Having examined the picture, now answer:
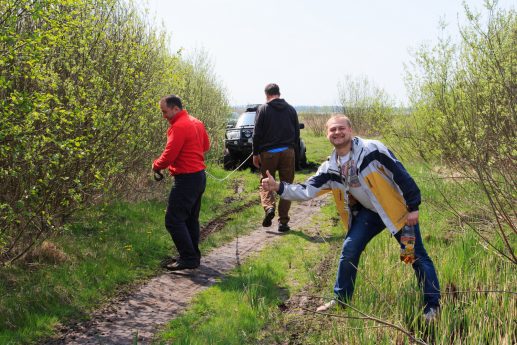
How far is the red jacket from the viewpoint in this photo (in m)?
5.91

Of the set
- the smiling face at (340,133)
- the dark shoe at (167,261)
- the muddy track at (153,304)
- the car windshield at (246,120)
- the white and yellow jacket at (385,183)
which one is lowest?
the muddy track at (153,304)

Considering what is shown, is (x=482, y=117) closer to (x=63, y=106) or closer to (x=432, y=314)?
(x=432, y=314)

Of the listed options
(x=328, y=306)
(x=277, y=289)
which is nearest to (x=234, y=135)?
(x=277, y=289)

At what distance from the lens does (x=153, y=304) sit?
5.16m

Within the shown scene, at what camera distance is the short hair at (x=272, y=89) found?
801cm

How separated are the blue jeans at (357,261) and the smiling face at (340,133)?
0.63m

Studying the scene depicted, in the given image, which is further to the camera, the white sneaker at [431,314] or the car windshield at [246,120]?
the car windshield at [246,120]

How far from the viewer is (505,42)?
6.73 meters

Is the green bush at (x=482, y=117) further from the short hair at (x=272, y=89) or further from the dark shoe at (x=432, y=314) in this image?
the short hair at (x=272, y=89)

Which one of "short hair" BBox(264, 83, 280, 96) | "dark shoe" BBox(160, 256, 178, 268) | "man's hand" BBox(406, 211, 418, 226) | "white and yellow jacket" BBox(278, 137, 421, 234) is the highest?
"short hair" BBox(264, 83, 280, 96)

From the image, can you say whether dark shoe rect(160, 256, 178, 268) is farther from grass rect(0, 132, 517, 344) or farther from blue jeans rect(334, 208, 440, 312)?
blue jeans rect(334, 208, 440, 312)

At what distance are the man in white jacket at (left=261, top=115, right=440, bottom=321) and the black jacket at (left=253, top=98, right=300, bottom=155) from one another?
11.3 ft

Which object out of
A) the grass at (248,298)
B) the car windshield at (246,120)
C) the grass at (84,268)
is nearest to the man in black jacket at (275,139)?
the grass at (84,268)

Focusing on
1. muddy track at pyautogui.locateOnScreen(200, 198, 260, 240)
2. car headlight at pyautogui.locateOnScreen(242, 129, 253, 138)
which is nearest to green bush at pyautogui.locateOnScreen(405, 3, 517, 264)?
muddy track at pyautogui.locateOnScreen(200, 198, 260, 240)
